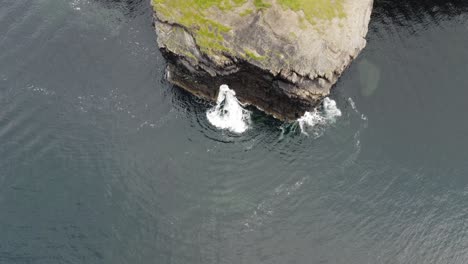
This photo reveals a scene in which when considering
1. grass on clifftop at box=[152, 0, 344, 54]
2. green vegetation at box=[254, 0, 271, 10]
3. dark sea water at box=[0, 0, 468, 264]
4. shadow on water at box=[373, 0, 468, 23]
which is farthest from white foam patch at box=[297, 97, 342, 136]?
shadow on water at box=[373, 0, 468, 23]

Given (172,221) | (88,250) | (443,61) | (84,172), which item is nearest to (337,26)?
(443,61)

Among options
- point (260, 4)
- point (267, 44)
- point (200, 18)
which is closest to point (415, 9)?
point (260, 4)

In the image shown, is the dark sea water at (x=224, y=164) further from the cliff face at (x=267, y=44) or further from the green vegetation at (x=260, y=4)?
the green vegetation at (x=260, y=4)

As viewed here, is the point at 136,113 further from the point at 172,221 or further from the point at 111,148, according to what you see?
the point at 172,221

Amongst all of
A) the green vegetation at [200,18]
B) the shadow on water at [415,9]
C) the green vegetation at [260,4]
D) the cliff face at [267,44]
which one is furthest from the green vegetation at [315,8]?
the shadow on water at [415,9]

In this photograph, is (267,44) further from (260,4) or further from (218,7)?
(218,7)

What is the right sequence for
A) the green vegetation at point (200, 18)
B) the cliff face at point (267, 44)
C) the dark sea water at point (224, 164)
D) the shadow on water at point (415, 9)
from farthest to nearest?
the shadow on water at point (415, 9) → the green vegetation at point (200, 18) → the cliff face at point (267, 44) → the dark sea water at point (224, 164)
